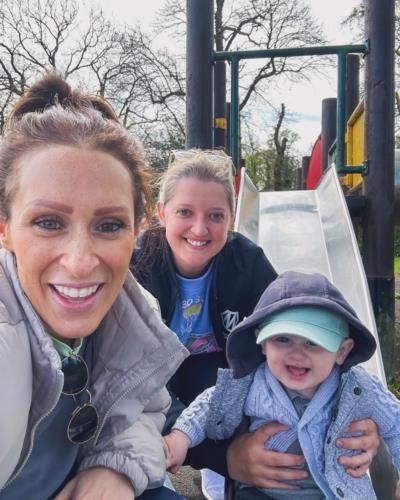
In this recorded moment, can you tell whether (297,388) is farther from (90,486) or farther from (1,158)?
(1,158)

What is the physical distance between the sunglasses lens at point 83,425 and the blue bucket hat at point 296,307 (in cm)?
52

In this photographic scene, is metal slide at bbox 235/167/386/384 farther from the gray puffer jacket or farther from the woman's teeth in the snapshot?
the woman's teeth

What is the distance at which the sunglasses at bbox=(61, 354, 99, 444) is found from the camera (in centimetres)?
125

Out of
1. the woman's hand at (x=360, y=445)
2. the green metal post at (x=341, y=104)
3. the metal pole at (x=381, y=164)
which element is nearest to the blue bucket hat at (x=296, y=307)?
the woman's hand at (x=360, y=445)

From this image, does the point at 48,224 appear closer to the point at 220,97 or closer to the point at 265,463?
the point at 265,463

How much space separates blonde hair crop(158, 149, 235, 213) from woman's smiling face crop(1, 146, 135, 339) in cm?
114

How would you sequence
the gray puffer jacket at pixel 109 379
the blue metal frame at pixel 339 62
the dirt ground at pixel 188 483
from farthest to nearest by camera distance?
the blue metal frame at pixel 339 62, the dirt ground at pixel 188 483, the gray puffer jacket at pixel 109 379

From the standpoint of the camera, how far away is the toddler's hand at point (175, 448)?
1549mm

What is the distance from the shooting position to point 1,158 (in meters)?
1.26

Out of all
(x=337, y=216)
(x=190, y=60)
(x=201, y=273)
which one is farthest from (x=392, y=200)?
(x=201, y=273)

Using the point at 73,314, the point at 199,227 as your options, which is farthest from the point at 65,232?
the point at 199,227

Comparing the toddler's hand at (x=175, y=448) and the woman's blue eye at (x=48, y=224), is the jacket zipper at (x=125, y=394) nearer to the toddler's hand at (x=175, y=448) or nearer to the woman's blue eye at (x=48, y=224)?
the toddler's hand at (x=175, y=448)

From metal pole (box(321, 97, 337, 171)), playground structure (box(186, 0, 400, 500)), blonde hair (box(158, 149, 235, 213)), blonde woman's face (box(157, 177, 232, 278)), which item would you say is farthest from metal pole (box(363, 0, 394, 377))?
metal pole (box(321, 97, 337, 171))

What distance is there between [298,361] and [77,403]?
62 centimetres
